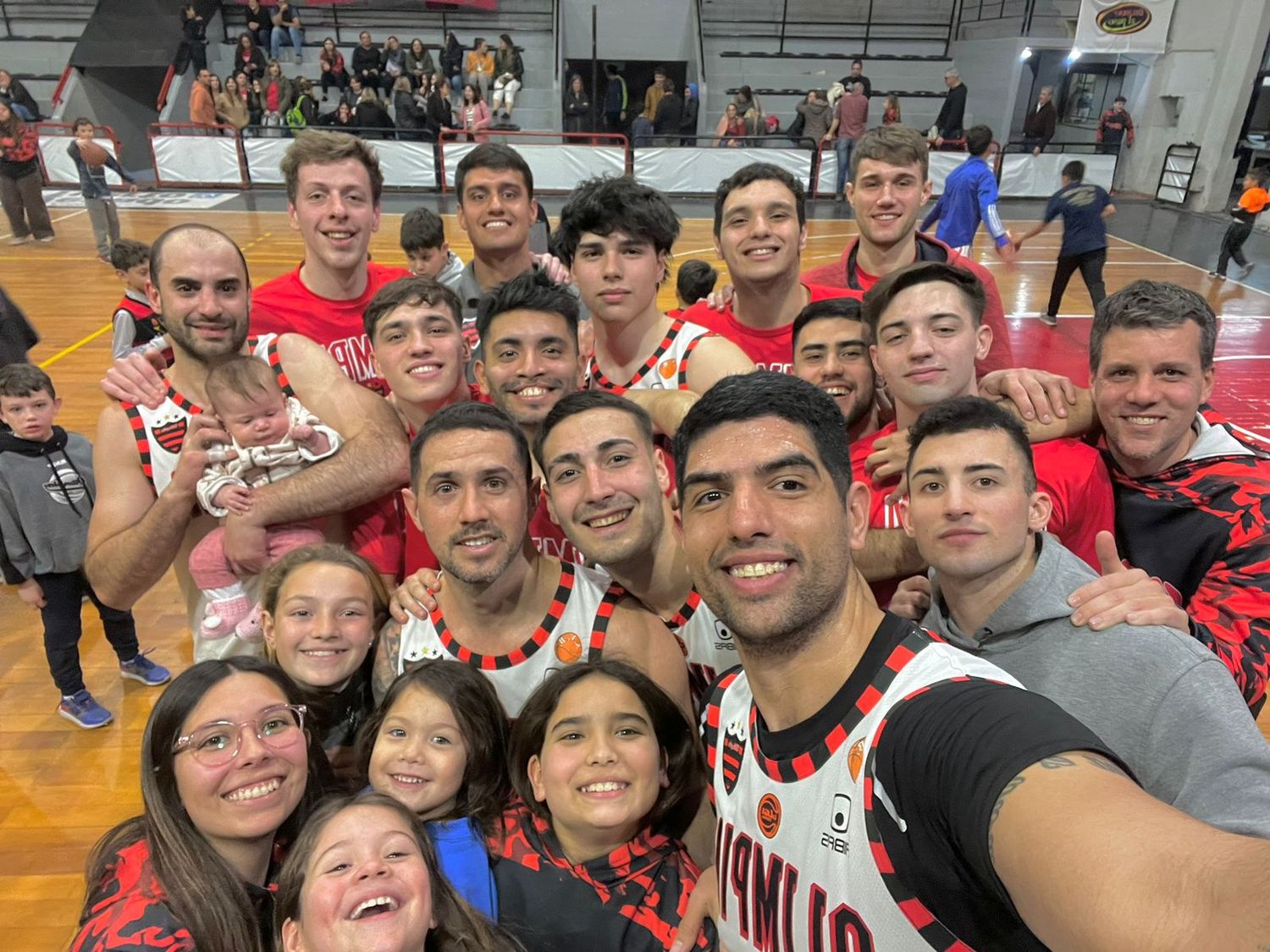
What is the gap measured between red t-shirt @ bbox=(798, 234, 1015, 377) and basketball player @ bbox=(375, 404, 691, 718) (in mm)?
1980

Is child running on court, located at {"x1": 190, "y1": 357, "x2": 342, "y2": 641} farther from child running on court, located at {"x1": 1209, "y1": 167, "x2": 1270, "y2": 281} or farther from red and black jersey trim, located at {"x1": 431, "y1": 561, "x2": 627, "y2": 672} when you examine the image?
child running on court, located at {"x1": 1209, "y1": 167, "x2": 1270, "y2": 281}

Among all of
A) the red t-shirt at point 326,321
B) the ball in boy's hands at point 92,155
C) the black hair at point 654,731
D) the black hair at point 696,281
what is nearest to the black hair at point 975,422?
the black hair at point 654,731

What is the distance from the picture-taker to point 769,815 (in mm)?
1607

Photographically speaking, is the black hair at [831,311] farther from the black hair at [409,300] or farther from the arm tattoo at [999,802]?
the arm tattoo at [999,802]

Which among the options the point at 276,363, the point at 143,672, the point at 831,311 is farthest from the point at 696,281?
the point at 143,672

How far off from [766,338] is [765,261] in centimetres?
34

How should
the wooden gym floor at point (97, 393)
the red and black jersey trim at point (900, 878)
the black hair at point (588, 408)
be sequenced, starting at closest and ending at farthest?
the red and black jersey trim at point (900, 878) → the black hair at point (588, 408) → the wooden gym floor at point (97, 393)

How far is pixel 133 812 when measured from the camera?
141 inches

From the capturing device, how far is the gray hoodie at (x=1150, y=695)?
59.2 inches

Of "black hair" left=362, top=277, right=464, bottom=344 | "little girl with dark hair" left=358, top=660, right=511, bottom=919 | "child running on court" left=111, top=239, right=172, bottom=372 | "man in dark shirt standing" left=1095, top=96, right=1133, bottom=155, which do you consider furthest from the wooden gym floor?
"man in dark shirt standing" left=1095, top=96, right=1133, bottom=155

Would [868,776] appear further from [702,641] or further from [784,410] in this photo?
[702,641]

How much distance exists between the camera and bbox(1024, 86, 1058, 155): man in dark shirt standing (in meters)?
17.0

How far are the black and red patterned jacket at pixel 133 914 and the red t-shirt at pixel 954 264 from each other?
10.8 ft

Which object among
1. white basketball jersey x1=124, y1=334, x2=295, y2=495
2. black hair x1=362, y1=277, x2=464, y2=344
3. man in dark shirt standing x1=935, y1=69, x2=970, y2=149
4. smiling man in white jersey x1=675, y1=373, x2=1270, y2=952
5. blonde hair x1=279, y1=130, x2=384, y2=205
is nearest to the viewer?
smiling man in white jersey x1=675, y1=373, x2=1270, y2=952
